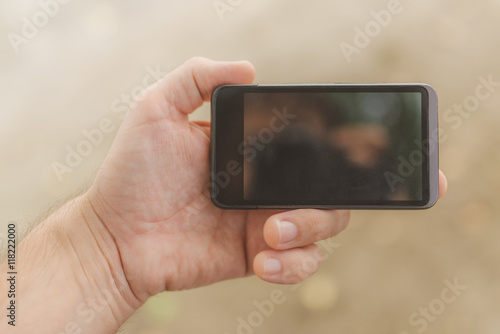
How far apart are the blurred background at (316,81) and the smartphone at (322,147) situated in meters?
0.31

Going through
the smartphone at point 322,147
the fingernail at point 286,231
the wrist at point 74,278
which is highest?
the smartphone at point 322,147

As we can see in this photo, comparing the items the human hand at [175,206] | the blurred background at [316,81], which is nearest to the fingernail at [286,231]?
the human hand at [175,206]

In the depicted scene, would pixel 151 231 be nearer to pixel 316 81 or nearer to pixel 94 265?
pixel 94 265

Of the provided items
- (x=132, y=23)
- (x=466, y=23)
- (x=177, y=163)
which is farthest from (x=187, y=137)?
(x=466, y=23)

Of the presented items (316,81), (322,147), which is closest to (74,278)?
(322,147)

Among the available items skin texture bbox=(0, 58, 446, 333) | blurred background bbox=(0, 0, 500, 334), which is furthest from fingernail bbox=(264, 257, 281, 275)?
blurred background bbox=(0, 0, 500, 334)

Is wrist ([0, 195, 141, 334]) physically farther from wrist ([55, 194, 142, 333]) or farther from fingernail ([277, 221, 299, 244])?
fingernail ([277, 221, 299, 244])

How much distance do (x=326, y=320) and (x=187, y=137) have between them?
551mm

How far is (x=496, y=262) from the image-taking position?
94 cm

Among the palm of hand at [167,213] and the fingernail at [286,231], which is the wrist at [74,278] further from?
the fingernail at [286,231]

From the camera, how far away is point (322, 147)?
2.15ft

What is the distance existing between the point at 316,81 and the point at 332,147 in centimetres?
35

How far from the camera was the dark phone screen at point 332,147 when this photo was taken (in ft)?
2.14

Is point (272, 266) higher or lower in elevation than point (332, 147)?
lower
